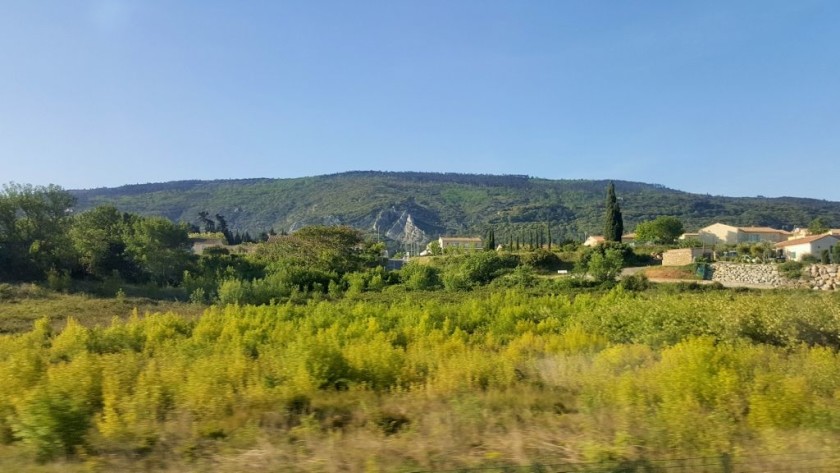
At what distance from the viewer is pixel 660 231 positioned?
80.2m

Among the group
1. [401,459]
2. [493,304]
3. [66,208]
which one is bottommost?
[493,304]

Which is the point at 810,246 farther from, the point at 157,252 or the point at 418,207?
the point at 418,207

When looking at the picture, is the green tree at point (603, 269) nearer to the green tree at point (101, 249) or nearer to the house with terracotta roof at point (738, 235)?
the green tree at point (101, 249)

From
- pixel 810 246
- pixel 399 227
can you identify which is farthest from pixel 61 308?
pixel 399 227

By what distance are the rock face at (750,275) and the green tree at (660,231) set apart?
32811 mm

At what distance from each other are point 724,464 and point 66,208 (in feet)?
147

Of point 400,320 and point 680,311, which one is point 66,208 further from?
point 680,311

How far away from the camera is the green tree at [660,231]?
3145 inches

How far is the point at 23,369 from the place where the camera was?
7.84 meters

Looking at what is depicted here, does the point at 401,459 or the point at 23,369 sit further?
the point at 23,369

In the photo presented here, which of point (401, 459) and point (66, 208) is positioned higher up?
point (66, 208)

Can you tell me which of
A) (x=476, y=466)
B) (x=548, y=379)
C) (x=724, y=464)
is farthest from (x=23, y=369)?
(x=724, y=464)

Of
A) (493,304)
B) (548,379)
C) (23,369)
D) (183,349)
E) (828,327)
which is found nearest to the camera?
(23,369)

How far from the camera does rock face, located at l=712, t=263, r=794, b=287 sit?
138ft
